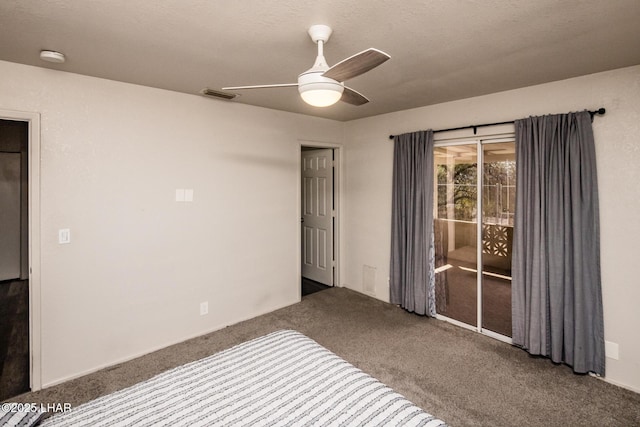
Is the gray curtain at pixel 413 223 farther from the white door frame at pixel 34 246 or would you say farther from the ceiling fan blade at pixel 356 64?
the white door frame at pixel 34 246

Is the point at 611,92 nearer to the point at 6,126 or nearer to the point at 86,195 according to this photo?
the point at 86,195

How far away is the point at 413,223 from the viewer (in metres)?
3.89

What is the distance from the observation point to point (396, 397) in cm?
156

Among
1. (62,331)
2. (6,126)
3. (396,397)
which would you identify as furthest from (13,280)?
(396,397)

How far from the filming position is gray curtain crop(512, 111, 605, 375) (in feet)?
8.71

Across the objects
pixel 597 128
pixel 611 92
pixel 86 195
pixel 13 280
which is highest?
pixel 611 92

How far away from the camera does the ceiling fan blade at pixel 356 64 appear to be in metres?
1.42

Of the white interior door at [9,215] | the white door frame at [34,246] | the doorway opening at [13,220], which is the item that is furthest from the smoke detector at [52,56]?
the white interior door at [9,215]

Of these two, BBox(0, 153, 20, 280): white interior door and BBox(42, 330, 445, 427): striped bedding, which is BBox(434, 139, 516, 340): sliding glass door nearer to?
BBox(42, 330, 445, 427): striped bedding

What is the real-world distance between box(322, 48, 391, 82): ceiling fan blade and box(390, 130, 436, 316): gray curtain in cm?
235

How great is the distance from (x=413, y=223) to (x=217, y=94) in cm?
260

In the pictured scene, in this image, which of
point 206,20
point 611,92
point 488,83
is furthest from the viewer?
point 488,83

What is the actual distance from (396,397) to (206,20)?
2.22 meters

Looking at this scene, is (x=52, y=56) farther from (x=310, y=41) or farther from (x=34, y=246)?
(x=310, y=41)
